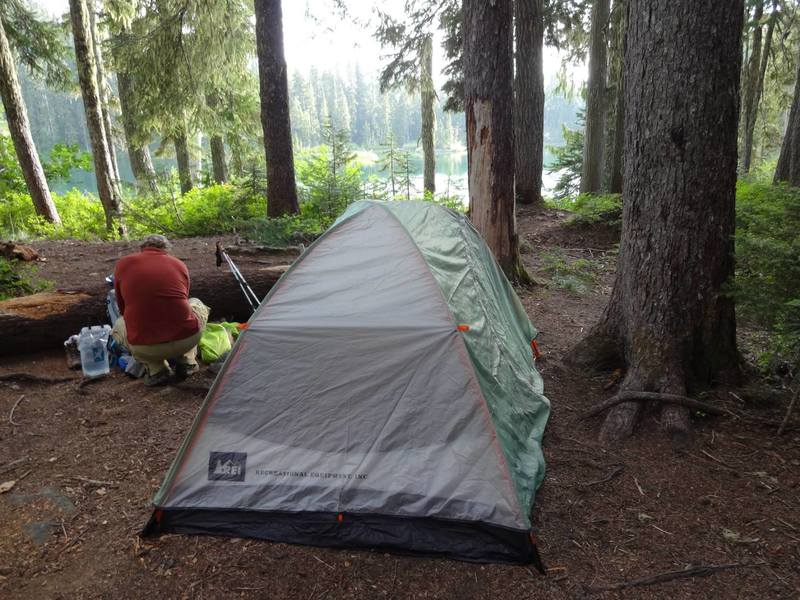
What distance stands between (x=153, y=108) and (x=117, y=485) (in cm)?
1055

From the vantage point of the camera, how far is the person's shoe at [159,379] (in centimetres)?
465

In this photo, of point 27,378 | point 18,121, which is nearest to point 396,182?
point 18,121

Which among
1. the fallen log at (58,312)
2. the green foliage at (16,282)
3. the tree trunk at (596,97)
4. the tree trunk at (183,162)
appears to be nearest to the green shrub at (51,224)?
the tree trunk at (183,162)

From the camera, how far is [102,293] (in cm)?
551

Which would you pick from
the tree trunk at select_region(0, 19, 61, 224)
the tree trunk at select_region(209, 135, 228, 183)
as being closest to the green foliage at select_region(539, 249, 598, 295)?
the tree trunk at select_region(0, 19, 61, 224)

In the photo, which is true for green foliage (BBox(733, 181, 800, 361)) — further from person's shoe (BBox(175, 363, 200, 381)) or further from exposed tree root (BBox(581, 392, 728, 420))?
person's shoe (BBox(175, 363, 200, 381))

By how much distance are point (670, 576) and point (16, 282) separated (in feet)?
23.4

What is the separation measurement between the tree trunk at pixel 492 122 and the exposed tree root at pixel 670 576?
15.9ft

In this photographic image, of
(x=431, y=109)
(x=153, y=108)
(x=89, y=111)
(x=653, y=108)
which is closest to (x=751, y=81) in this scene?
(x=431, y=109)

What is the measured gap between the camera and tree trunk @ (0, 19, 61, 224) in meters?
10.3

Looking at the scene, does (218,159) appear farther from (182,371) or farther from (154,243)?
(182,371)

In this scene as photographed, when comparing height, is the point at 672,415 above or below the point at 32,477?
above

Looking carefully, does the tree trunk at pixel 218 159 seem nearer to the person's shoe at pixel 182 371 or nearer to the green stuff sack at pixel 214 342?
the green stuff sack at pixel 214 342

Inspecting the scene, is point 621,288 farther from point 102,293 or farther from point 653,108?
point 102,293
